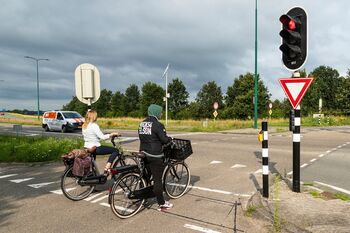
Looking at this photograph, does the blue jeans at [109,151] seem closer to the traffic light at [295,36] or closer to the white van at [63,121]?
the traffic light at [295,36]

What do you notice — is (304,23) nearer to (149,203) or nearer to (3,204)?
(149,203)

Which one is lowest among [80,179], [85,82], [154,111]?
[80,179]

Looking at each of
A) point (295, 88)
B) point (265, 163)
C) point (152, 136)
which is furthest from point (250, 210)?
point (295, 88)

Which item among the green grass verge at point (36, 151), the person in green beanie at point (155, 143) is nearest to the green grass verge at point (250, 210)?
the person in green beanie at point (155, 143)

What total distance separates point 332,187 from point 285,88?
8.17 ft

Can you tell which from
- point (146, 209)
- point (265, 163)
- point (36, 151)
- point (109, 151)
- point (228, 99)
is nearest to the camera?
point (146, 209)

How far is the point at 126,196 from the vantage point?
4.95 m

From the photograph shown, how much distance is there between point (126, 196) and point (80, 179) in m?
1.28

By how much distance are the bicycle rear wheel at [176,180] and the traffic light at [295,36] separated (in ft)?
9.31

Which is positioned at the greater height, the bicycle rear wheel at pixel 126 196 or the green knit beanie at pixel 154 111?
the green knit beanie at pixel 154 111

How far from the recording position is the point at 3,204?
5.57m

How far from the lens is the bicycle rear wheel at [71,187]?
571cm

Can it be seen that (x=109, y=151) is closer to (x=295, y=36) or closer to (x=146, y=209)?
(x=146, y=209)

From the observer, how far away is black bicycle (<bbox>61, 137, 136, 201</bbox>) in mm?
5723
